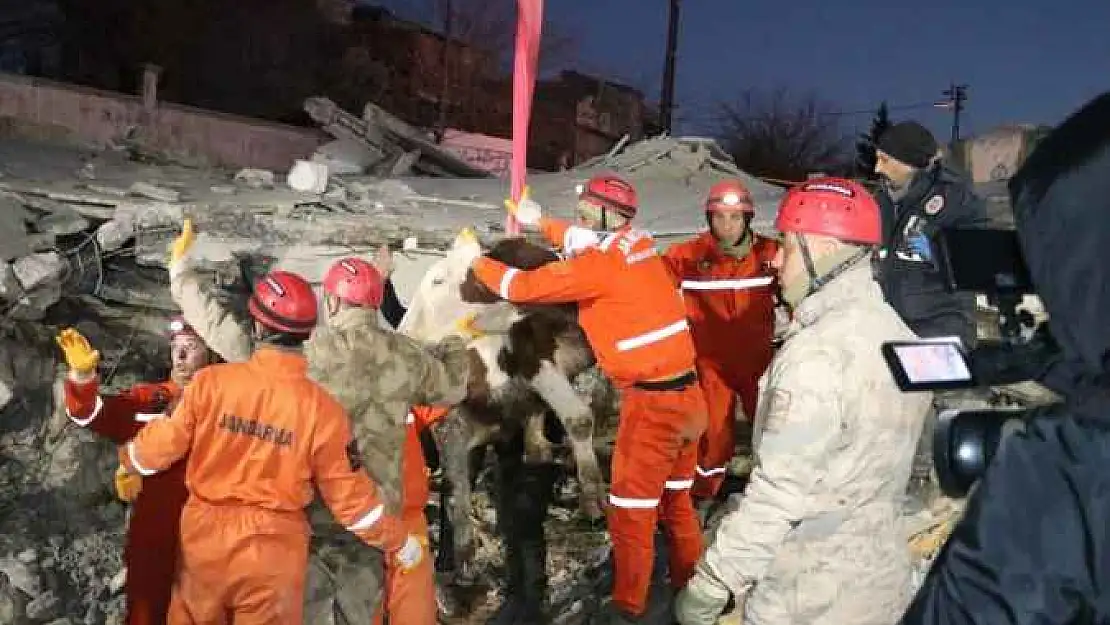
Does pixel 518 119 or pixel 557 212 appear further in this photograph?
pixel 557 212

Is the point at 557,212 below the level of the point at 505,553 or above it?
above

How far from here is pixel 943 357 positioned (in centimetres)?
176

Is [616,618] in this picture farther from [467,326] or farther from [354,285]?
[354,285]

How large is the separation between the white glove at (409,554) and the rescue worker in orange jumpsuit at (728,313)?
7.33ft

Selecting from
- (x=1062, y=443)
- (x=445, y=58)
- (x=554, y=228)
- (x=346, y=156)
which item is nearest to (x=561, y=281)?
(x=554, y=228)

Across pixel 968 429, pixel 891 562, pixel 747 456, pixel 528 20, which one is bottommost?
pixel 747 456

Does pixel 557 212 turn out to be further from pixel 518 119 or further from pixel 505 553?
pixel 505 553

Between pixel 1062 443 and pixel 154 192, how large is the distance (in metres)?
7.29

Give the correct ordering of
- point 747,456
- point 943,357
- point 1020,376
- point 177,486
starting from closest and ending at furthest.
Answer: point 1020,376
point 943,357
point 177,486
point 747,456

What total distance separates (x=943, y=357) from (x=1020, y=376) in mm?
165

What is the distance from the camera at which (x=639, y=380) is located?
4914 mm

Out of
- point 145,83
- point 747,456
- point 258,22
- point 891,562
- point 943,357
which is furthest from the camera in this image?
point 258,22

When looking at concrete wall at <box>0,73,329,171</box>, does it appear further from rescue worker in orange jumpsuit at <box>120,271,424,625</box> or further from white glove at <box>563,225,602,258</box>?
rescue worker in orange jumpsuit at <box>120,271,424,625</box>

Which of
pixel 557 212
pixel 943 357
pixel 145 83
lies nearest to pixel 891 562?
pixel 943 357
